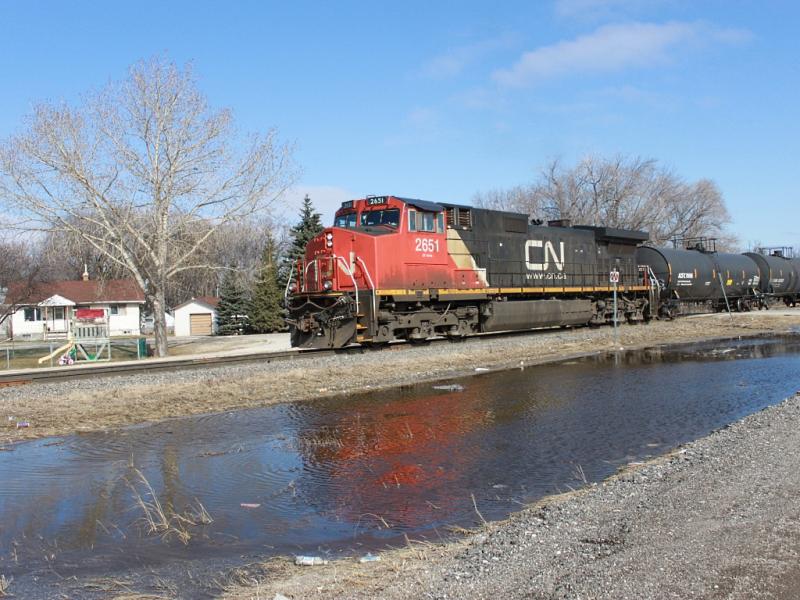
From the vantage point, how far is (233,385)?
1509 cm

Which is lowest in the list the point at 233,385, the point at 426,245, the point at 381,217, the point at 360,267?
the point at 233,385

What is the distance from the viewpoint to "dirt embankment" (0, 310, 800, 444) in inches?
488

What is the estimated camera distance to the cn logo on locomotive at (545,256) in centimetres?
2722

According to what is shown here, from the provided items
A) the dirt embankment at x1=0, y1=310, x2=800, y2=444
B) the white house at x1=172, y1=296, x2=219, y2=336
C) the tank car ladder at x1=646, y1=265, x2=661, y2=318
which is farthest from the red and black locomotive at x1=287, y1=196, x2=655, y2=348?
the white house at x1=172, y1=296, x2=219, y2=336

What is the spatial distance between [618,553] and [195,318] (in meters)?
53.8

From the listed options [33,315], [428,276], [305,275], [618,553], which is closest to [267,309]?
[33,315]

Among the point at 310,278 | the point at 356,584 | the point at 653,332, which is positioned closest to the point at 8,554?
the point at 356,584

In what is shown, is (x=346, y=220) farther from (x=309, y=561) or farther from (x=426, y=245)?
(x=309, y=561)

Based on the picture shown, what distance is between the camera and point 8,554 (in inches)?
244

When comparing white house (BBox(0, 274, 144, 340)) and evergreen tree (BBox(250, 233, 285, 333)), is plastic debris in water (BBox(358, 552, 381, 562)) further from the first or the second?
white house (BBox(0, 274, 144, 340))

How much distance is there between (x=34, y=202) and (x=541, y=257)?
20.3 m

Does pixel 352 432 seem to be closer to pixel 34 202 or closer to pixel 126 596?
pixel 126 596

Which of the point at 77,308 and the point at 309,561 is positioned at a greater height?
the point at 77,308

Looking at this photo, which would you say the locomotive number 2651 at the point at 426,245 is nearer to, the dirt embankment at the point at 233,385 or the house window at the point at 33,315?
the dirt embankment at the point at 233,385
